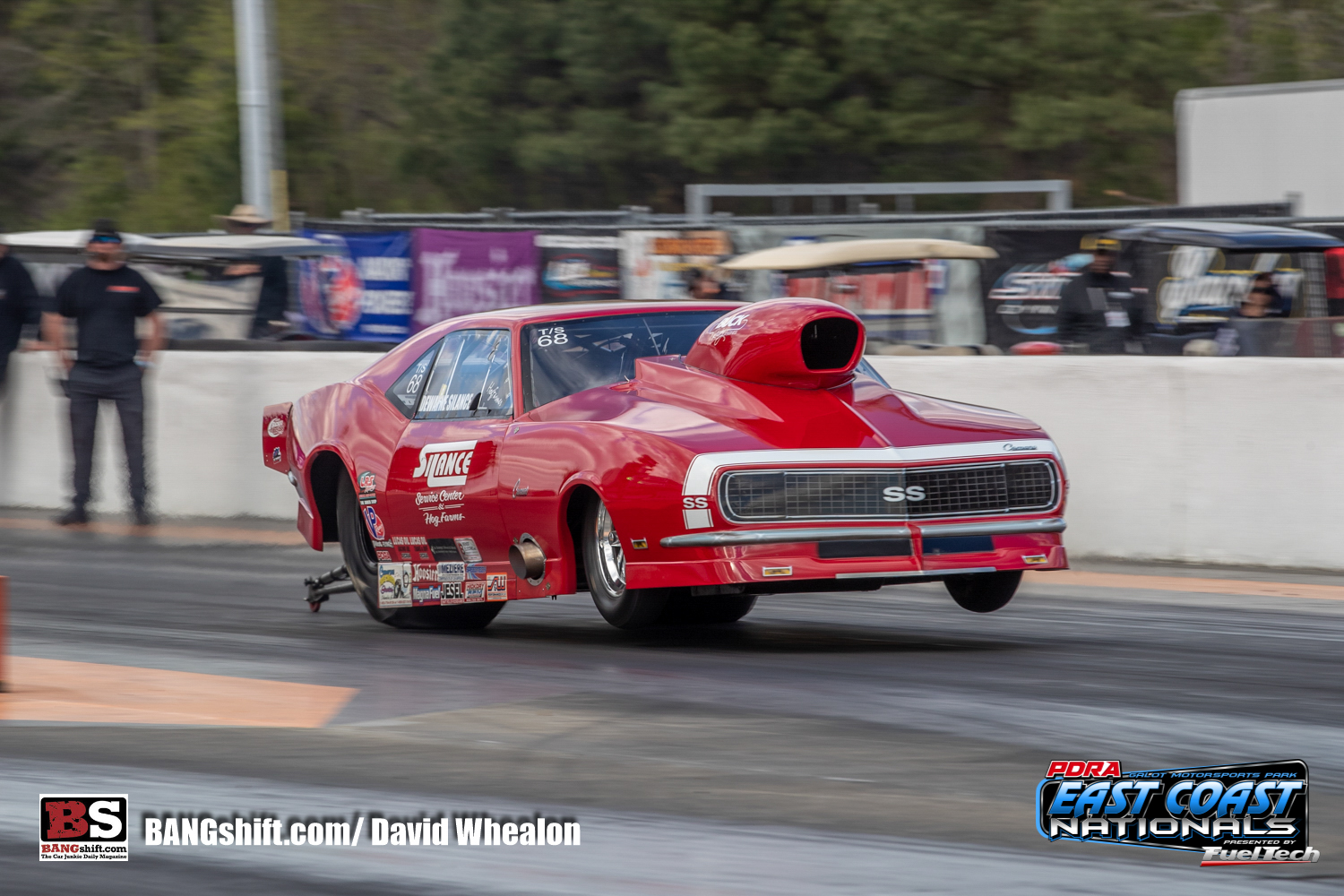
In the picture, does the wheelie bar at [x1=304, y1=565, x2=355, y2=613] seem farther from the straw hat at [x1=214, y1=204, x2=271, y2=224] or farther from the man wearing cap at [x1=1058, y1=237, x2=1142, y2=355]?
the straw hat at [x1=214, y1=204, x2=271, y2=224]

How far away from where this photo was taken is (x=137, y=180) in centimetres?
5866

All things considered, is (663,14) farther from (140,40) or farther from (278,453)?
(278,453)

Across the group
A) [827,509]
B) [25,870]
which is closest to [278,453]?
[827,509]

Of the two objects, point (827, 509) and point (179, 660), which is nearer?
point (827, 509)

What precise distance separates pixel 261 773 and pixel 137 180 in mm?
55434

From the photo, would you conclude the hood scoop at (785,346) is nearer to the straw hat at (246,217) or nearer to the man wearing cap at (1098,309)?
the man wearing cap at (1098,309)

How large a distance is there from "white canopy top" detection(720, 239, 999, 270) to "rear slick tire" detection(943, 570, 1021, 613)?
10.1 metres

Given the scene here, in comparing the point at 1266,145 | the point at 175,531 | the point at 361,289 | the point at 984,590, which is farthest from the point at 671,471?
the point at 1266,145

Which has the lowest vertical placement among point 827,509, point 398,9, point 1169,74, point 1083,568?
point 1083,568

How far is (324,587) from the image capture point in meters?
9.92

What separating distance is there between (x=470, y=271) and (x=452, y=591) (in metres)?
12.7

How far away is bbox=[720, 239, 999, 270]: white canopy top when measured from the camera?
18.3 meters

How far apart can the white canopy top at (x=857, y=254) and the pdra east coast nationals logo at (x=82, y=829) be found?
535 inches

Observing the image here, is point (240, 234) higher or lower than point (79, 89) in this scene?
lower
